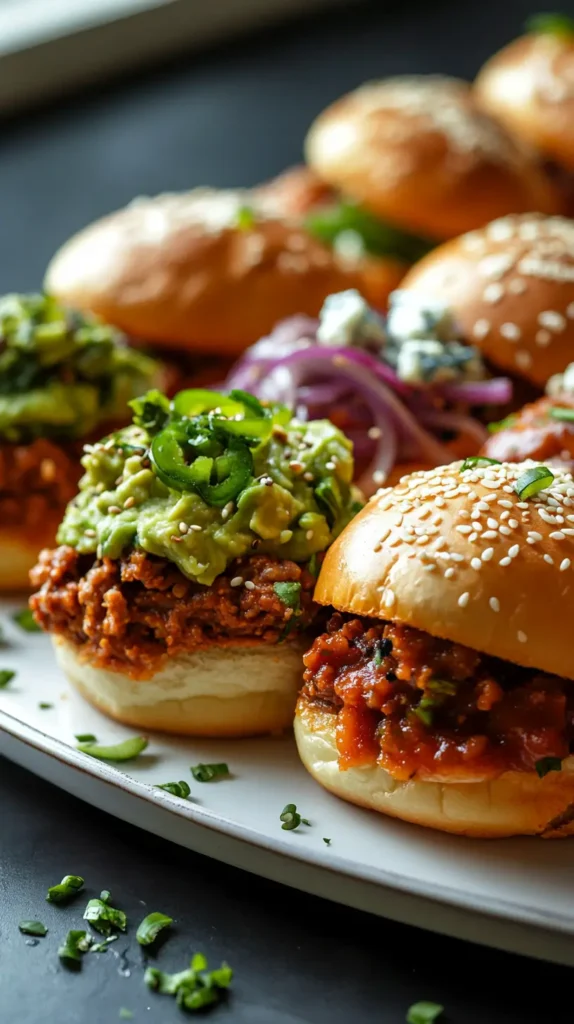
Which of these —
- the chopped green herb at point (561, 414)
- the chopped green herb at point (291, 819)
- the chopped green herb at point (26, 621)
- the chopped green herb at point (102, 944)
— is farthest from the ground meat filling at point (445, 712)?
the chopped green herb at point (26, 621)

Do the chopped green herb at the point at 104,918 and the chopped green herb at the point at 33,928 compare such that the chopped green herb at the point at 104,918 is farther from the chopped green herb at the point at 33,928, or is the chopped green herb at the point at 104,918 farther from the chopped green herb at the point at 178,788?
the chopped green herb at the point at 178,788

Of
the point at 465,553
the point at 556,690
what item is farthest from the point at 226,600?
the point at 556,690

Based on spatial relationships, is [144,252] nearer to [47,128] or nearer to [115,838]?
[115,838]

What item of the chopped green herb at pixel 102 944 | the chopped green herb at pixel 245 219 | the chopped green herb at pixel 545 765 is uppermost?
the chopped green herb at pixel 245 219

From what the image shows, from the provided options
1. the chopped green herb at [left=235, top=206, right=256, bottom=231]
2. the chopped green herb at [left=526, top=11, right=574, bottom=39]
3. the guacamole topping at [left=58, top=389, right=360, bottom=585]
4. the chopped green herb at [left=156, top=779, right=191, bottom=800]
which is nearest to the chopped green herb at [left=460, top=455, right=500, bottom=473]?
the guacamole topping at [left=58, top=389, right=360, bottom=585]

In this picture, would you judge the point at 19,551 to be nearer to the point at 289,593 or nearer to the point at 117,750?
the point at 117,750

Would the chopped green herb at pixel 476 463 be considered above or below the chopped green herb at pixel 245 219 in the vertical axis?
below

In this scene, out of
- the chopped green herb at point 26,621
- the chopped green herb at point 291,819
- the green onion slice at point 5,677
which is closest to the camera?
the chopped green herb at point 291,819
